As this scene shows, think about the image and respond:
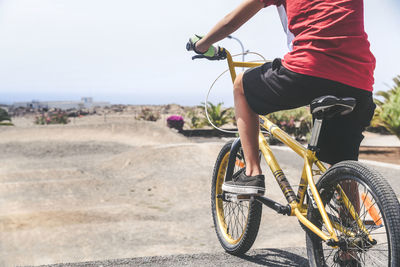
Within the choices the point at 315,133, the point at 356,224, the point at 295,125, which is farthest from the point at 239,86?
the point at 295,125

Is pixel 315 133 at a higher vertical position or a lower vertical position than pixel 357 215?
higher

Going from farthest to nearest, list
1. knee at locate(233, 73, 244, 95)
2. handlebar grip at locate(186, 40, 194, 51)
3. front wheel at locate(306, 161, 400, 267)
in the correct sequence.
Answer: handlebar grip at locate(186, 40, 194, 51), knee at locate(233, 73, 244, 95), front wheel at locate(306, 161, 400, 267)

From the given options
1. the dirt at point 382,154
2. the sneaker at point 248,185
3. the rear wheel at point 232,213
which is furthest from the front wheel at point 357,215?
the dirt at point 382,154

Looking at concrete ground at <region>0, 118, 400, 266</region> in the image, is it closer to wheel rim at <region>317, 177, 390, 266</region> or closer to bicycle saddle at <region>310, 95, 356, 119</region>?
wheel rim at <region>317, 177, 390, 266</region>

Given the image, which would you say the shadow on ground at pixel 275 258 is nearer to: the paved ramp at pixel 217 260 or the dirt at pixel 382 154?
the paved ramp at pixel 217 260

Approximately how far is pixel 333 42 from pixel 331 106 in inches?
13.3

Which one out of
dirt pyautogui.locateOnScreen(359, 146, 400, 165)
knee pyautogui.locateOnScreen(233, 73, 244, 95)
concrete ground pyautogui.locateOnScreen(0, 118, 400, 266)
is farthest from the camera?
dirt pyautogui.locateOnScreen(359, 146, 400, 165)

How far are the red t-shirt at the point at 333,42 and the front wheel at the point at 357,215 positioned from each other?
19.6 inches

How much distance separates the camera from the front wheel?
6.29 ft

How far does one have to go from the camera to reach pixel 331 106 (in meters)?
2.21

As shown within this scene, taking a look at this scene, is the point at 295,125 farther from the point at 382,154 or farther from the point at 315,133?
the point at 315,133

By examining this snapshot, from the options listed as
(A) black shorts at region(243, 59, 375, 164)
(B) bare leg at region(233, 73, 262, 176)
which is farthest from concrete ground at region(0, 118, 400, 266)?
(A) black shorts at region(243, 59, 375, 164)

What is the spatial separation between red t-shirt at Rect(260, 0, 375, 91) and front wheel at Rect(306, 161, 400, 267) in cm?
50

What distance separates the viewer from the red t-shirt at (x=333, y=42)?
2.26m
